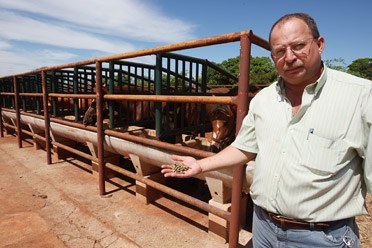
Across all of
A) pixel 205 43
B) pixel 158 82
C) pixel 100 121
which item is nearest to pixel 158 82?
pixel 158 82

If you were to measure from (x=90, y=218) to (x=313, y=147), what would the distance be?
2728 millimetres

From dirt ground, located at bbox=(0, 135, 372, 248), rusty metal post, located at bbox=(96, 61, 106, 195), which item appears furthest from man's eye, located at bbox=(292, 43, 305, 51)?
rusty metal post, located at bbox=(96, 61, 106, 195)

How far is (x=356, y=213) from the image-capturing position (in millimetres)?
1131

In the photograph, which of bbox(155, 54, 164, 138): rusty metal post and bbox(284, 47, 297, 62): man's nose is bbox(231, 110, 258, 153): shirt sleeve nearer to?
bbox(284, 47, 297, 62): man's nose

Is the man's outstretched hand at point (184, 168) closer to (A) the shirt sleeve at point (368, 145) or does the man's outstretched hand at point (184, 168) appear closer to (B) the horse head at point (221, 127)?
(A) the shirt sleeve at point (368, 145)

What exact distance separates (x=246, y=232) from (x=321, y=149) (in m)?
1.84

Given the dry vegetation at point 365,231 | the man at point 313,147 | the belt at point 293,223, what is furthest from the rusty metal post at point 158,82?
the dry vegetation at point 365,231

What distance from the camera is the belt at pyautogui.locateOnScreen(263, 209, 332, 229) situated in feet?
3.78

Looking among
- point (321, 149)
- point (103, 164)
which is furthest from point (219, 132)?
point (103, 164)

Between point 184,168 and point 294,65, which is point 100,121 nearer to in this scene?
point 184,168

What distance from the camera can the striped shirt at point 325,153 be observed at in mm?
1087

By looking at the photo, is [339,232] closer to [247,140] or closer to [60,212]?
[247,140]

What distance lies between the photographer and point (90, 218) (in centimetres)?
301

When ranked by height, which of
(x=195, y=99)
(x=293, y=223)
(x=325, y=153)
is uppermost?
(x=195, y=99)
